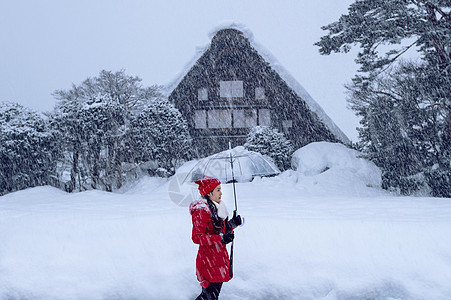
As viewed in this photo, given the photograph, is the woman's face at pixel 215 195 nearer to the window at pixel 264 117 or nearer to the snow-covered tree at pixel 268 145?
the snow-covered tree at pixel 268 145

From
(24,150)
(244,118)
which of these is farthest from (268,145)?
(24,150)

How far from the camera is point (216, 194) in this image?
11.6ft

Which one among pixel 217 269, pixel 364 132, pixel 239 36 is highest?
pixel 239 36

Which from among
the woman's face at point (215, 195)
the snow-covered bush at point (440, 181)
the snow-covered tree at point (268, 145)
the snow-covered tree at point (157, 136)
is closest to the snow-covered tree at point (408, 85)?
the snow-covered bush at point (440, 181)

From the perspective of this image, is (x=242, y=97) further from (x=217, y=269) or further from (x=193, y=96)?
(x=217, y=269)

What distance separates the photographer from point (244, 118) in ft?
63.8

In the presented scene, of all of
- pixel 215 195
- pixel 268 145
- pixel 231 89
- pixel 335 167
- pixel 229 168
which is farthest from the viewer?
pixel 231 89

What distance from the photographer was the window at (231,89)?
19250 millimetres

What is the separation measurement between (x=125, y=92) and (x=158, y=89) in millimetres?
1857

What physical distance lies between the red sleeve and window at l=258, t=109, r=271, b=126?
52.2 ft

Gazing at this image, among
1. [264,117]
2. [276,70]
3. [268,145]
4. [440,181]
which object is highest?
[276,70]

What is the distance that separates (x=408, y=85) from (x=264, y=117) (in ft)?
31.0

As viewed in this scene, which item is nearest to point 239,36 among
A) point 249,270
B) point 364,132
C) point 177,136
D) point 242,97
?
point 242,97

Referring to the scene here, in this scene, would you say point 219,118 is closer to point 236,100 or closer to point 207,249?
point 236,100
